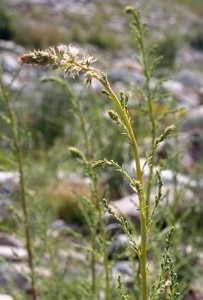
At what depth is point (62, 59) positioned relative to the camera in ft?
4.90

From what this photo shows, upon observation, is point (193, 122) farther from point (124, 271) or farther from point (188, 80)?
point (188, 80)

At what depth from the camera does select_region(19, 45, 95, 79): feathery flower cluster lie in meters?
1.47

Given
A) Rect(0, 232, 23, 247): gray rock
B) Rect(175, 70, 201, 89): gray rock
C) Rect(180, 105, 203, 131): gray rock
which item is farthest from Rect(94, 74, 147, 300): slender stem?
Rect(175, 70, 201, 89): gray rock

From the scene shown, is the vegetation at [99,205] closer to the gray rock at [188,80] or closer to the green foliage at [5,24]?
the gray rock at [188,80]

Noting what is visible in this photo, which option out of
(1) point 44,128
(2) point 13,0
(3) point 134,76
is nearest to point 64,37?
(2) point 13,0

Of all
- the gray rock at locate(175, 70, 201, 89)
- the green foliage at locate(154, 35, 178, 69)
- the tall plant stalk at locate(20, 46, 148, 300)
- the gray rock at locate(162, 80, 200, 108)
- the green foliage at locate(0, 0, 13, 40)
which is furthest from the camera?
the green foliage at locate(154, 35, 178, 69)

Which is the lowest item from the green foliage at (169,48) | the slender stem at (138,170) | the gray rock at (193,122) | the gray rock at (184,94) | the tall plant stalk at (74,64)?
the slender stem at (138,170)

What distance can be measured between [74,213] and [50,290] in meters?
3.29

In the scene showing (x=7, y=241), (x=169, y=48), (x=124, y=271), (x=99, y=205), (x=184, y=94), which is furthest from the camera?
(x=169, y=48)

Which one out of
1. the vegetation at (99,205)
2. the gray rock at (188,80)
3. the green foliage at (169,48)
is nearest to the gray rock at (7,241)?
the vegetation at (99,205)

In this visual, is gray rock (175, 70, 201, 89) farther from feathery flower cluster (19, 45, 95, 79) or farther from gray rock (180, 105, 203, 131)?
feathery flower cluster (19, 45, 95, 79)

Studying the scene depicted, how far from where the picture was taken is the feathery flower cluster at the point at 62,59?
1471 millimetres

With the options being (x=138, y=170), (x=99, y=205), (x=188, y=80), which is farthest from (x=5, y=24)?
(x=138, y=170)

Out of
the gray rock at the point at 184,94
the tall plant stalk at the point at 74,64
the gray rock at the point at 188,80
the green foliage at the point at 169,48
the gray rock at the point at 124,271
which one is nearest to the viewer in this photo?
the tall plant stalk at the point at 74,64
